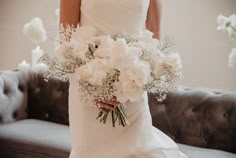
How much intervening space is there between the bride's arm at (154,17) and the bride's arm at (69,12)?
386 millimetres

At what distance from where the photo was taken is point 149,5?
1.97 meters

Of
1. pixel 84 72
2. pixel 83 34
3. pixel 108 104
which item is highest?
pixel 83 34

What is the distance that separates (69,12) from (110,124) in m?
0.51

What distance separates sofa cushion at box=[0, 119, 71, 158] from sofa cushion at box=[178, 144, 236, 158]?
727mm

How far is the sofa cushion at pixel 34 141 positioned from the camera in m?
2.57

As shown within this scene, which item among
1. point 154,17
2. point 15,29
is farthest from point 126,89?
point 15,29

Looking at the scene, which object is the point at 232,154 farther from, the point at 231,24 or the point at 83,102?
the point at 83,102

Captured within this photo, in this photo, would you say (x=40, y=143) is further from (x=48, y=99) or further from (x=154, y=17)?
(x=154, y=17)

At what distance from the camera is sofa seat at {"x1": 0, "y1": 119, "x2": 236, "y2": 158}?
8.06ft

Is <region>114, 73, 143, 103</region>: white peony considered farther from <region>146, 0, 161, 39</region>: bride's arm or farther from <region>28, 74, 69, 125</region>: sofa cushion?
<region>28, 74, 69, 125</region>: sofa cushion


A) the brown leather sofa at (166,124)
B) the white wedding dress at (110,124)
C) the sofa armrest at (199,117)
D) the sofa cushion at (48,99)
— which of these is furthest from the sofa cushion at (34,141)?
the white wedding dress at (110,124)

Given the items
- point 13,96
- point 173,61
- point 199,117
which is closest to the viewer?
point 173,61

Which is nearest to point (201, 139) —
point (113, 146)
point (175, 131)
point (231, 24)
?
point (175, 131)

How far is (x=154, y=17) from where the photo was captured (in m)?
1.99
